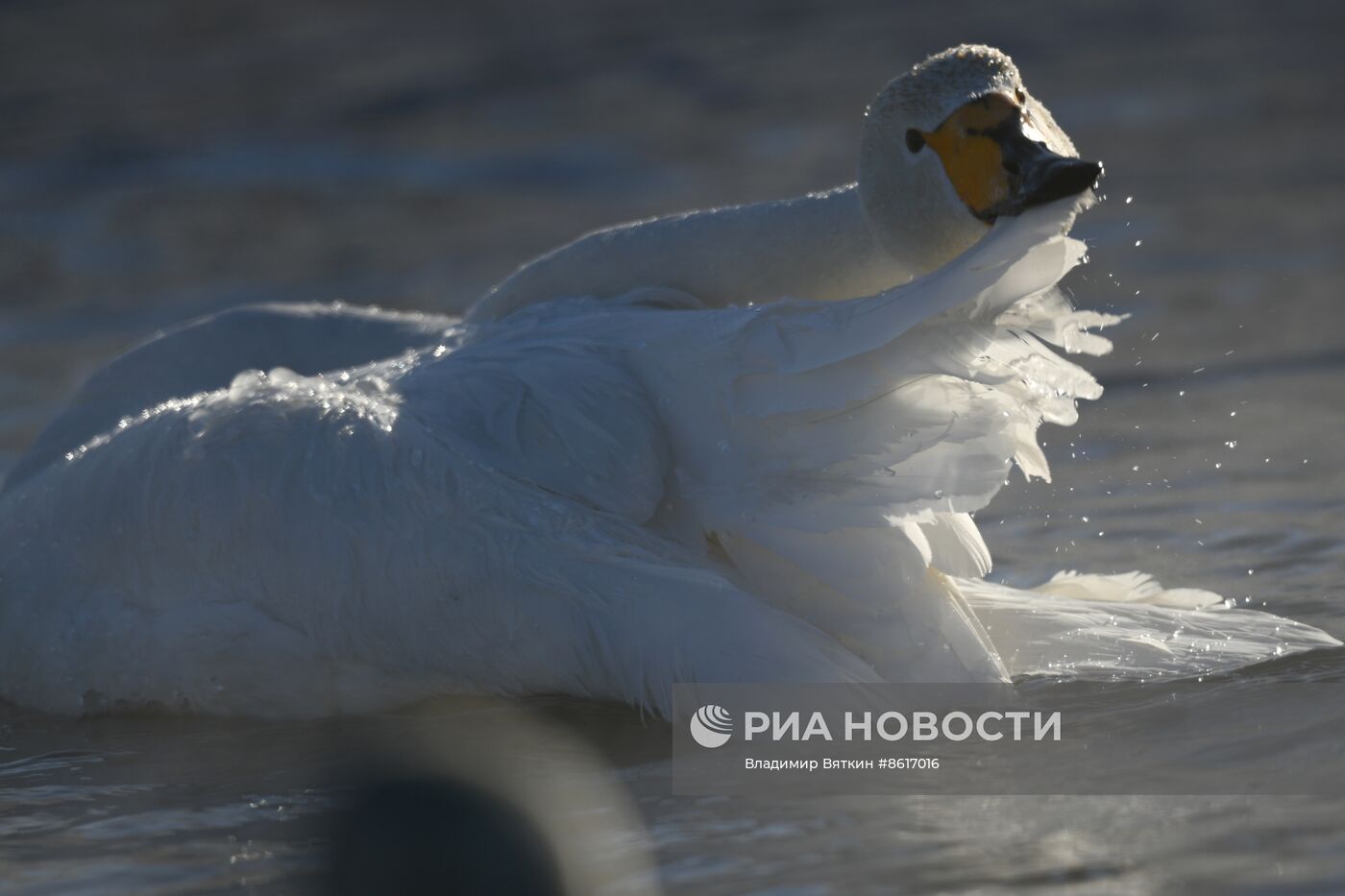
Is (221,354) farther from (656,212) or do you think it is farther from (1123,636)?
(656,212)

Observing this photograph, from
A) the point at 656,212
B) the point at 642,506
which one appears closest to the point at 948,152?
the point at 642,506

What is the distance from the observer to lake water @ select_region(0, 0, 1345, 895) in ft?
10.4

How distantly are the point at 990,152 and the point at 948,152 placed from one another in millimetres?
123

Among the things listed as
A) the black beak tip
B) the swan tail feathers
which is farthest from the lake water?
the black beak tip

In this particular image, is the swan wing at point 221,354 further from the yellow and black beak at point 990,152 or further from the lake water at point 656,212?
the yellow and black beak at point 990,152

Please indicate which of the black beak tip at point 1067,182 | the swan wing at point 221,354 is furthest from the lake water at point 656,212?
the black beak tip at point 1067,182

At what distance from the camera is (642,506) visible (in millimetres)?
3611

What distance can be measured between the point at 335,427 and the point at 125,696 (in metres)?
0.76

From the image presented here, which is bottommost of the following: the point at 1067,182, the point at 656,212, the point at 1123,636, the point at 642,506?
the point at 1123,636

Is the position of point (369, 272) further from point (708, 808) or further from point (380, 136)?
point (708, 808)

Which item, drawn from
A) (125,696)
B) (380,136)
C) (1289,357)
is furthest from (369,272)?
(125,696)

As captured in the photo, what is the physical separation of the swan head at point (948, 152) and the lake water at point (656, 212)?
109cm

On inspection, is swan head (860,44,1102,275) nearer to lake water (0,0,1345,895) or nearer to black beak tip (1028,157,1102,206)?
black beak tip (1028,157,1102,206)

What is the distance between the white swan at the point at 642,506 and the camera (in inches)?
133
